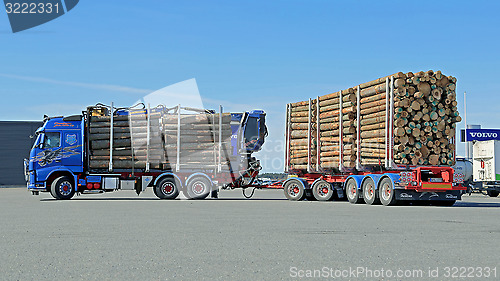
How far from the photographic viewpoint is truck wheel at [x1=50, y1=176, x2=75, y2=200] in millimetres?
27516

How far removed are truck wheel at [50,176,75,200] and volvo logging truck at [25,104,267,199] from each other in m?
0.25

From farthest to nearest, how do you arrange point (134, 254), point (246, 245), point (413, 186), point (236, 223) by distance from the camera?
point (413, 186) → point (236, 223) → point (246, 245) → point (134, 254)

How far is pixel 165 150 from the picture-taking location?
28.7 metres

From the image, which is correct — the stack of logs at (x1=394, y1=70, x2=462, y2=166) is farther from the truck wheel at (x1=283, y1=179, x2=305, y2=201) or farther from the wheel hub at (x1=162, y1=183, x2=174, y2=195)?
the wheel hub at (x1=162, y1=183, x2=174, y2=195)

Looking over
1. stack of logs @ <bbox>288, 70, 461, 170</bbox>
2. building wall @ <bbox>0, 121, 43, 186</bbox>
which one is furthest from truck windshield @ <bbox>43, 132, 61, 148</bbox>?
building wall @ <bbox>0, 121, 43, 186</bbox>

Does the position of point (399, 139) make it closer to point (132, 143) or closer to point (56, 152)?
point (132, 143)

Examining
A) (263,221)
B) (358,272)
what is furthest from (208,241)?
(263,221)

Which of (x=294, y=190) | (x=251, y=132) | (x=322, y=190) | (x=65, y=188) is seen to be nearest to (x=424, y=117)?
(x=322, y=190)

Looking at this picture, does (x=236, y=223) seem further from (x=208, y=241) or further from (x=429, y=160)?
(x=429, y=160)

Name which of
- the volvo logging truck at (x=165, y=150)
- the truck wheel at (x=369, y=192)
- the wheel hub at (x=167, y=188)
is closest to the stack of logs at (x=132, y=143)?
the volvo logging truck at (x=165, y=150)

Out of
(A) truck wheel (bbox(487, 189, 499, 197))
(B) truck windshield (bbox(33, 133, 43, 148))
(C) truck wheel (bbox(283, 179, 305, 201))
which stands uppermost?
(B) truck windshield (bbox(33, 133, 43, 148))

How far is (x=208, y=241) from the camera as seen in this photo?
10625 millimetres

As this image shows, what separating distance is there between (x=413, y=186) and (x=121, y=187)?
12719 millimetres

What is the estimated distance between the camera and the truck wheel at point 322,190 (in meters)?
26.8
